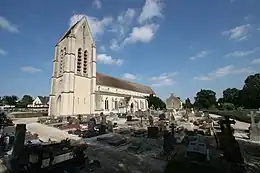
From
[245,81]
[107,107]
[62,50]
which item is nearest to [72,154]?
[62,50]

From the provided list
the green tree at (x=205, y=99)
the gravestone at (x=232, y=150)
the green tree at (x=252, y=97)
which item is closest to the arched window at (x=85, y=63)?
the gravestone at (x=232, y=150)

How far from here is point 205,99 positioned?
73.9 meters

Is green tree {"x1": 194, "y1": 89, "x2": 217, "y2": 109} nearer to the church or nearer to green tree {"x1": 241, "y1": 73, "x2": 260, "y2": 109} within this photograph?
green tree {"x1": 241, "y1": 73, "x2": 260, "y2": 109}

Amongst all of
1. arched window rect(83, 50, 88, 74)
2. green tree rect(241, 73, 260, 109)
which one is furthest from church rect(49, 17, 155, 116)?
green tree rect(241, 73, 260, 109)

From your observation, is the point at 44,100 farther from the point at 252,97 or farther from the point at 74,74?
the point at 252,97

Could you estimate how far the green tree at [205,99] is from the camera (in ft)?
234

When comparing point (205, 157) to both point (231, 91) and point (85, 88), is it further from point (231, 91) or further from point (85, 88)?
point (231, 91)

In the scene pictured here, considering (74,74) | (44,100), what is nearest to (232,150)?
(74,74)

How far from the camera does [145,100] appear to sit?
5606cm

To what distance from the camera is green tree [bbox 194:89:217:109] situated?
234ft

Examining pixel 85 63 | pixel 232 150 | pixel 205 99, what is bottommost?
pixel 232 150

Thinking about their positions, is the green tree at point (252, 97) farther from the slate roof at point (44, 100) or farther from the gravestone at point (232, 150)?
the slate roof at point (44, 100)

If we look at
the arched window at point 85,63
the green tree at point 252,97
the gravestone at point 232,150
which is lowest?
the gravestone at point 232,150

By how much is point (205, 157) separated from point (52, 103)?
3056 centimetres
